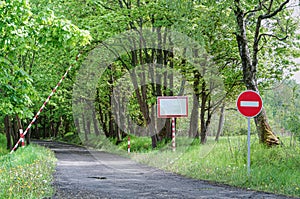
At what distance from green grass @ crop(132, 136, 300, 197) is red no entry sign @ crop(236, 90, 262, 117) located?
63.4 inches

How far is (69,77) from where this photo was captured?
106ft

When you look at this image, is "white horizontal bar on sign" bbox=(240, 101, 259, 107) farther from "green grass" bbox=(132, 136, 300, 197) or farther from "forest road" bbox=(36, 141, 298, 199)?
"forest road" bbox=(36, 141, 298, 199)

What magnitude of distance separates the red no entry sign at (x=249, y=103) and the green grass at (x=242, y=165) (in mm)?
1610

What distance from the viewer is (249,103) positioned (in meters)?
11.5

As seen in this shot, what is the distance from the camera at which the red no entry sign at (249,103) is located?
11469 mm

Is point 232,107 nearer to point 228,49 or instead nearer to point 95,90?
point 228,49

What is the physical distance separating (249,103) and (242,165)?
2144 millimetres

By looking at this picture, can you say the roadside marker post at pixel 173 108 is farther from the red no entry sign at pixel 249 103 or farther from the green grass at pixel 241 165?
the red no entry sign at pixel 249 103

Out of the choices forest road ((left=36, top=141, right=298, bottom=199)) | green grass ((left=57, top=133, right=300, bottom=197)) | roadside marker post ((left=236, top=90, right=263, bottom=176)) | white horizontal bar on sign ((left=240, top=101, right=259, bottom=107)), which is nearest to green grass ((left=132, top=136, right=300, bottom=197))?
green grass ((left=57, top=133, right=300, bottom=197))

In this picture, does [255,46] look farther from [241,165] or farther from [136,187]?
[136,187]

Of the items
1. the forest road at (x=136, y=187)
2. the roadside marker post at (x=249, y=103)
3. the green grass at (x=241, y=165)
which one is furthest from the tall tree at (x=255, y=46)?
the forest road at (x=136, y=187)

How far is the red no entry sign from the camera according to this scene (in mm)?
11469

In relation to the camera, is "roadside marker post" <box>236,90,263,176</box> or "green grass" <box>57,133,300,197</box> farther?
"roadside marker post" <box>236,90,263,176</box>

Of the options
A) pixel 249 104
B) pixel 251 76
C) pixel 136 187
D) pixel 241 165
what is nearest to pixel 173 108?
pixel 251 76
